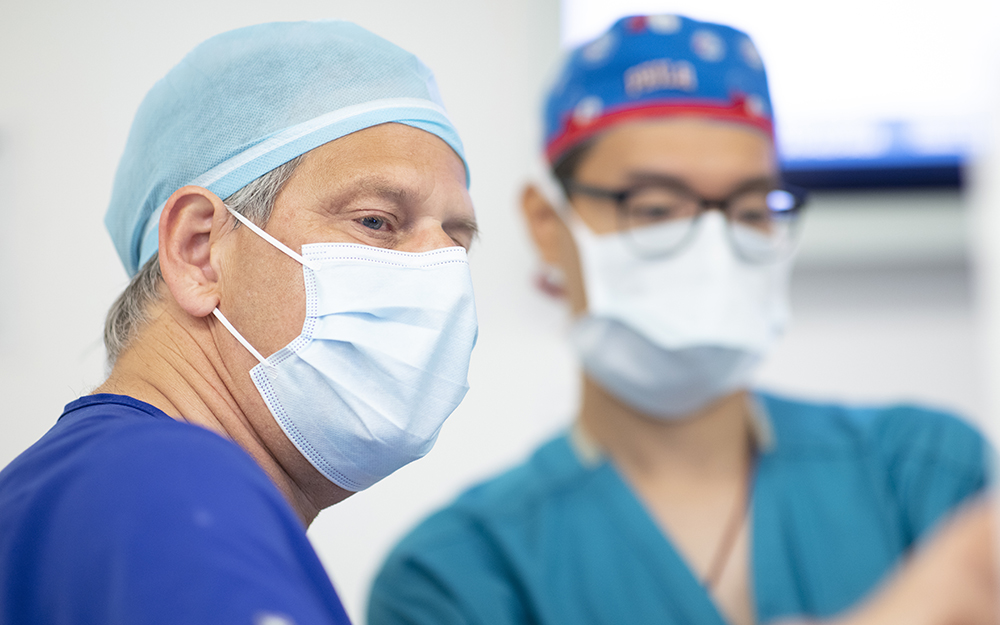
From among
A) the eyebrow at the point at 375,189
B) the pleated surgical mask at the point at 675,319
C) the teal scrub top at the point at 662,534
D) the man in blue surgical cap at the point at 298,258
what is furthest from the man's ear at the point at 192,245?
the pleated surgical mask at the point at 675,319

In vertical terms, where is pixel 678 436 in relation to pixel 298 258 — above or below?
below

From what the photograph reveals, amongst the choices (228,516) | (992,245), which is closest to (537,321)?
(228,516)

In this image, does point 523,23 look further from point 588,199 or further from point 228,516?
point 228,516

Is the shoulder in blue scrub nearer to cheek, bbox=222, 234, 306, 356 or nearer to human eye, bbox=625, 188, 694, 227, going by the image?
cheek, bbox=222, 234, 306, 356

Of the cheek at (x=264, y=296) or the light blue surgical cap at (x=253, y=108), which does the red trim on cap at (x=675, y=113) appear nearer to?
the light blue surgical cap at (x=253, y=108)

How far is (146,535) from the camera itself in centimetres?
49

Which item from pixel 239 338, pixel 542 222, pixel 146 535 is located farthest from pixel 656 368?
pixel 146 535

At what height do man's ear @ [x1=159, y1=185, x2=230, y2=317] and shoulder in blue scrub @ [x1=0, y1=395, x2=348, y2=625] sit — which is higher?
man's ear @ [x1=159, y1=185, x2=230, y2=317]

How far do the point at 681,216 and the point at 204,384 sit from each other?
79 cm

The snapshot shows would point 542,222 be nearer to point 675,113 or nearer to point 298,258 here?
point 675,113

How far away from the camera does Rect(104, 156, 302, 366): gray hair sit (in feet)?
2.66

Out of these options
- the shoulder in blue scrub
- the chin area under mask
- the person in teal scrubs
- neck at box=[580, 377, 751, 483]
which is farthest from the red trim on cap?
the shoulder in blue scrub

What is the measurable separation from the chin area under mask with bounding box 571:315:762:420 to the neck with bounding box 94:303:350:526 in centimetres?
60

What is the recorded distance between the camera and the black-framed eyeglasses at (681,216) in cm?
128
